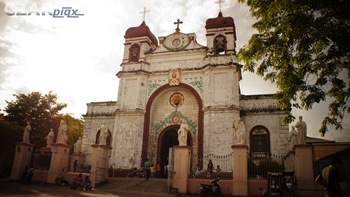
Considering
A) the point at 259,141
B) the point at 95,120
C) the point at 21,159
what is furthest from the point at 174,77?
the point at 21,159

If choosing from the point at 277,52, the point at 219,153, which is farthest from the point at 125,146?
the point at 277,52

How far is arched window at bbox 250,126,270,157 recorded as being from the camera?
20328 millimetres

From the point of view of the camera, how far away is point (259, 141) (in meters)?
20.7

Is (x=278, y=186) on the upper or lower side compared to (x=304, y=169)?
lower

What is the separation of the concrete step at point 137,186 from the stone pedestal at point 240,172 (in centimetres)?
358

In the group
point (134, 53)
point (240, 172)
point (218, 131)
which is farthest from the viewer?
point (134, 53)

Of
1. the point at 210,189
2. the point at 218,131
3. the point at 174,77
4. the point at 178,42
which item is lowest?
the point at 210,189

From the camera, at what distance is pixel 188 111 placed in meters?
22.7

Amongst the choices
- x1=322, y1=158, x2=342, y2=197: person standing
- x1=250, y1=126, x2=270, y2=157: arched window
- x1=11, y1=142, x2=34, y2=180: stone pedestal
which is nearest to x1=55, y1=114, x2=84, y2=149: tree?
x1=11, y1=142, x2=34, y2=180: stone pedestal

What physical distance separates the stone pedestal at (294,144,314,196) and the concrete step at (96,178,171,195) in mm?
6519

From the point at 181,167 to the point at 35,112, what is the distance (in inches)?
812

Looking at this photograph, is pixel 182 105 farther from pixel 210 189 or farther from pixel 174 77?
pixel 210 189

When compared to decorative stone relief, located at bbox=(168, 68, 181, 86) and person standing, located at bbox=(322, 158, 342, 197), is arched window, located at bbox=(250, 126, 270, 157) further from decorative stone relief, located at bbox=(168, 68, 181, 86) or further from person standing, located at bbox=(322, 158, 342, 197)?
person standing, located at bbox=(322, 158, 342, 197)

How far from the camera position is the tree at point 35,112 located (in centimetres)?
2808
